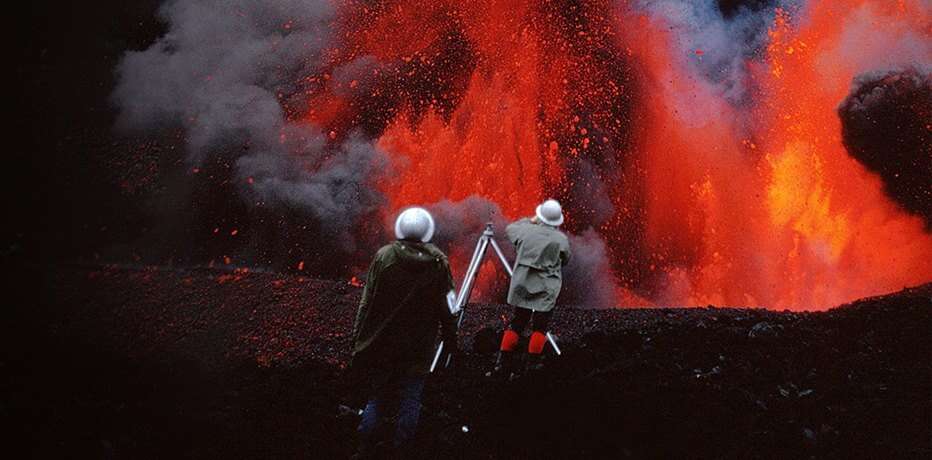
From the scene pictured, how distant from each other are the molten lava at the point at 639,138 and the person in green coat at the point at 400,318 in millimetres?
7970

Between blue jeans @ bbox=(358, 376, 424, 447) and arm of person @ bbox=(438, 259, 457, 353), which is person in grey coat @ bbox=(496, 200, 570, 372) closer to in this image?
arm of person @ bbox=(438, 259, 457, 353)

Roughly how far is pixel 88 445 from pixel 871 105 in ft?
55.4

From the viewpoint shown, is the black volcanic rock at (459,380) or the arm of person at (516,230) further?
the arm of person at (516,230)

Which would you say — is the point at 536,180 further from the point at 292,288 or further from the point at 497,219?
the point at 292,288

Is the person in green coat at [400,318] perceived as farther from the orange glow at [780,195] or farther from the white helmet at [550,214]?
the orange glow at [780,195]

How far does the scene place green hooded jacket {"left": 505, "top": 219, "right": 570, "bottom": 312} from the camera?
5324mm

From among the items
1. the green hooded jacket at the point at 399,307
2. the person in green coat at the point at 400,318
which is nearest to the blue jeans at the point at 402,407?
the person in green coat at the point at 400,318

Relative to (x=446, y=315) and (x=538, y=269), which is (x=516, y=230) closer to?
(x=538, y=269)

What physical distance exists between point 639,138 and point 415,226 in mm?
11232

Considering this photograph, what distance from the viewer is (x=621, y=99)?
13.6 m

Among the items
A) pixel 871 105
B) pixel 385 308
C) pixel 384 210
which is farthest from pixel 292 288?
pixel 871 105

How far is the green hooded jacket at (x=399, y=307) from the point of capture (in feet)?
11.9

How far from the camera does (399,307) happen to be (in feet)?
12.0

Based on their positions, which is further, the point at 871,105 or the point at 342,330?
the point at 871,105
